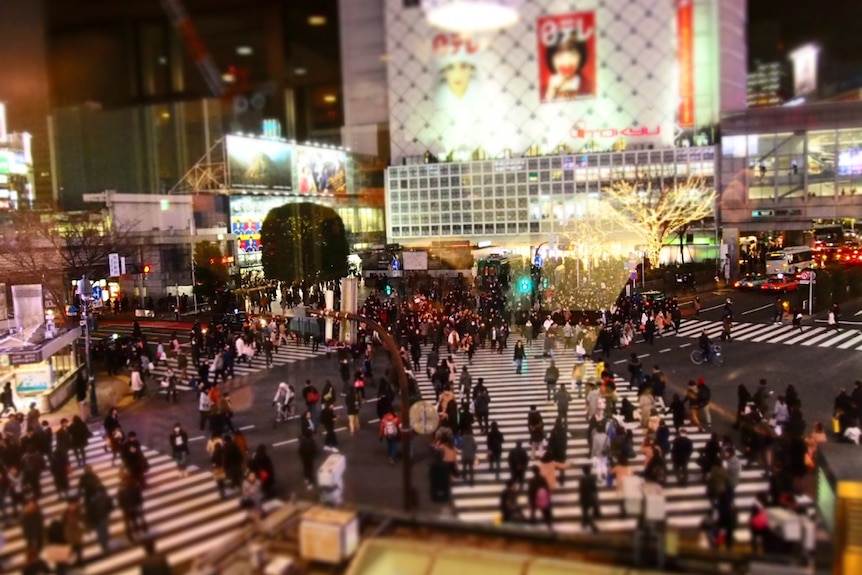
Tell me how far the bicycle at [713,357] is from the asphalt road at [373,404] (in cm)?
12

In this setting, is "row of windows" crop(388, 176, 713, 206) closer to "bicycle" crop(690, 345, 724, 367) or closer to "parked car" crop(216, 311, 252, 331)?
"parked car" crop(216, 311, 252, 331)

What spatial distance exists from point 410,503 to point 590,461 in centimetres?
220

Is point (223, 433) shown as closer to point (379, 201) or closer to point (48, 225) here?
point (48, 225)

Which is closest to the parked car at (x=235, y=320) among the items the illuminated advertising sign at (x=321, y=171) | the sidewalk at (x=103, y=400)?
the sidewalk at (x=103, y=400)

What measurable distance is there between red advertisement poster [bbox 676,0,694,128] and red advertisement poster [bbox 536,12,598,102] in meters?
5.67

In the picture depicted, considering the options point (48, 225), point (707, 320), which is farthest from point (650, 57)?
point (48, 225)

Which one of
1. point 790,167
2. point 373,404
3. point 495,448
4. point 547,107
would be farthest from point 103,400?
point 790,167

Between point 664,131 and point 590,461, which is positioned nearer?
point 590,461

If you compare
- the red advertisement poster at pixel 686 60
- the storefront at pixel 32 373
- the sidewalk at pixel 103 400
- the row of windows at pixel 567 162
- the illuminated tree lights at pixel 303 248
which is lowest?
the sidewalk at pixel 103 400

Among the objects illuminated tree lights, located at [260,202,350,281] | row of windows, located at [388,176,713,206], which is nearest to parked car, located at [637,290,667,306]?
illuminated tree lights, located at [260,202,350,281]

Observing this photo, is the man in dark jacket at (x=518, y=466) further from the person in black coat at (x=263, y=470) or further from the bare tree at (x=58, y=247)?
the bare tree at (x=58, y=247)

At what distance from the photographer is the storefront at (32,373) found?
934 centimetres

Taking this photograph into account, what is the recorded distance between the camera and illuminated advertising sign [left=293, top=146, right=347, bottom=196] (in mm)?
26281

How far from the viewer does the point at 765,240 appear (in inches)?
1018
